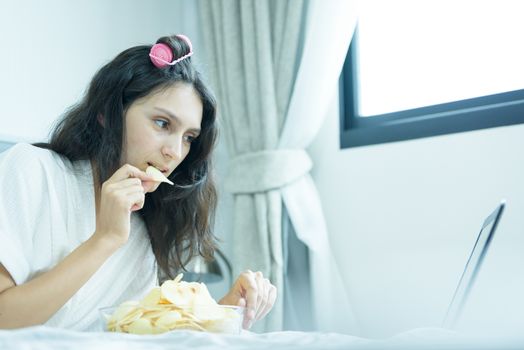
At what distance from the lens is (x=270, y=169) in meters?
2.29

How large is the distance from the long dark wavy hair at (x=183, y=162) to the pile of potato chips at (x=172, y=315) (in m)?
0.62

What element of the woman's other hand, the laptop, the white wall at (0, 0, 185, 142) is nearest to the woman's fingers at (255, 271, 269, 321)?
the woman's other hand

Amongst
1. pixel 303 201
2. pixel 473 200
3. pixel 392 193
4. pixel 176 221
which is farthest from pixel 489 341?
pixel 303 201

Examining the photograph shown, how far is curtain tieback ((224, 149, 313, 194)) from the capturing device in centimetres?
227

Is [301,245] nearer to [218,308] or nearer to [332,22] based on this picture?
[332,22]

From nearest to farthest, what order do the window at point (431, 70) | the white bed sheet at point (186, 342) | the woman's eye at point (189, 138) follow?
the white bed sheet at point (186, 342)
the woman's eye at point (189, 138)
the window at point (431, 70)

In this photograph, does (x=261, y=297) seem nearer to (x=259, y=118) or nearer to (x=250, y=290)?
(x=250, y=290)

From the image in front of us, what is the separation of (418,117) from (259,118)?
0.60 metres

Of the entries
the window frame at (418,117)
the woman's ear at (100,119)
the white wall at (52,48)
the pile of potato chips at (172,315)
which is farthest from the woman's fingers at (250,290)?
the white wall at (52,48)

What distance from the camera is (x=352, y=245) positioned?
223 centimetres

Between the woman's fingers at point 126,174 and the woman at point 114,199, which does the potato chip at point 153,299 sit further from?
the woman's fingers at point 126,174

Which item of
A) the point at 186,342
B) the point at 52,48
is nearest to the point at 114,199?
the point at 186,342

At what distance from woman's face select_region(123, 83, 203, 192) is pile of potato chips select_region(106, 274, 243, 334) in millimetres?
573

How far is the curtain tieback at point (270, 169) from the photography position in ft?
7.45
